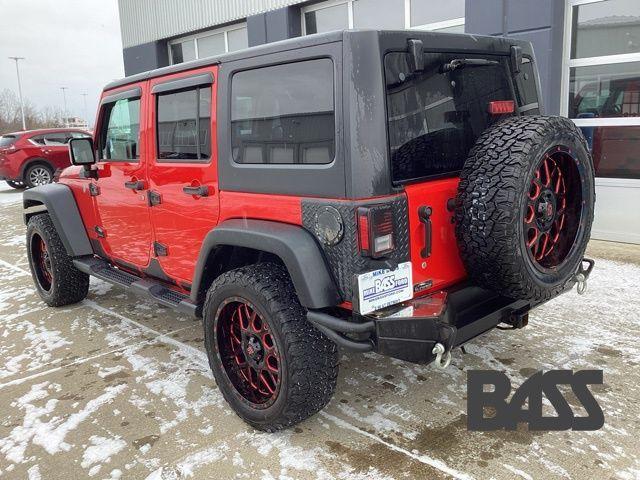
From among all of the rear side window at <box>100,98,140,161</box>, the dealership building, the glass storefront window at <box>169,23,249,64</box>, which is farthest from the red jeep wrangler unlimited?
the glass storefront window at <box>169,23,249,64</box>

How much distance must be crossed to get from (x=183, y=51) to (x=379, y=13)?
604cm

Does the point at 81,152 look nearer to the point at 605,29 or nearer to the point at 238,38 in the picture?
the point at 605,29

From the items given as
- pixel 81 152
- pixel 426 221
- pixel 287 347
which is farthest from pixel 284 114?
pixel 81 152

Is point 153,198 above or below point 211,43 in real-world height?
below

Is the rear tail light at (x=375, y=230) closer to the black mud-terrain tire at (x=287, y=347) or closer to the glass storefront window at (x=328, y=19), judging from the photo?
the black mud-terrain tire at (x=287, y=347)

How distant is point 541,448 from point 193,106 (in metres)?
2.54

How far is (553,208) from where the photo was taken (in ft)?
8.74

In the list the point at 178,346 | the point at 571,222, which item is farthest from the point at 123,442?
the point at 571,222

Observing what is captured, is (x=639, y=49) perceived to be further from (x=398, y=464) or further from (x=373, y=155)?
(x=398, y=464)

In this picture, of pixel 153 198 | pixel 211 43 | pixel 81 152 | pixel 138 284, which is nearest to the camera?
pixel 153 198

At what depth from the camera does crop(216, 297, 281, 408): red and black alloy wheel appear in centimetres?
268

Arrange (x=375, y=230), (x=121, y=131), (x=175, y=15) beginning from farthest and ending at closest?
(x=175, y=15) < (x=121, y=131) < (x=375, y=230)

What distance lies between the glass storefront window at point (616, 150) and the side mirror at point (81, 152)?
18.9 feet

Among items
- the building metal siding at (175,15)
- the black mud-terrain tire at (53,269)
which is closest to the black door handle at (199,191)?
the black mud-terrain tire at (53,269)
